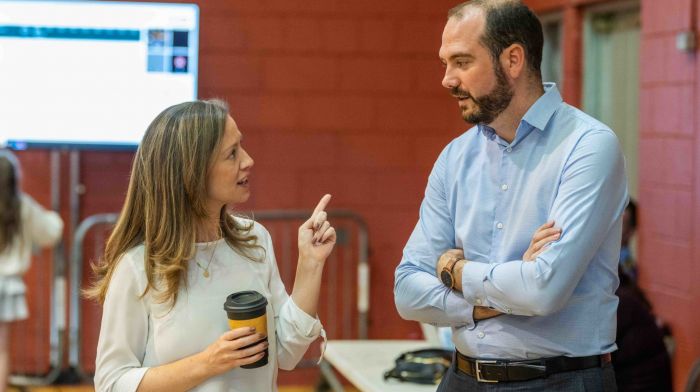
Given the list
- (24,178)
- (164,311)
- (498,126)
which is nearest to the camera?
(164,311)

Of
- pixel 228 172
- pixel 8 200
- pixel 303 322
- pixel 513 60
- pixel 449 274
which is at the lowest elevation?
pixel 303 322

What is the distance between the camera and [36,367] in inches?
239

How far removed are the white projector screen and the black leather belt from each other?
12.2 ft

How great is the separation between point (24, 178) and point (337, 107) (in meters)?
1.80

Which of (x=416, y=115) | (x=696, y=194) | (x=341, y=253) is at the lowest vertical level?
(x=341, y=253)

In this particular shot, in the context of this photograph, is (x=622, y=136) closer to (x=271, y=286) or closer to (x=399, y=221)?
(x=399, y=221)

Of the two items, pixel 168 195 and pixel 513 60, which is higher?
pixel 513 60

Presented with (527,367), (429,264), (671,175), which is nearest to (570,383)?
(527,367)

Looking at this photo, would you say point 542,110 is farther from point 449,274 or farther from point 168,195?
point 168,195

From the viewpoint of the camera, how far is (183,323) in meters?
2.24

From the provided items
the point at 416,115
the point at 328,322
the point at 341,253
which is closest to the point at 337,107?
the point at 416,115

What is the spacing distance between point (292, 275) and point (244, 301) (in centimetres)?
409

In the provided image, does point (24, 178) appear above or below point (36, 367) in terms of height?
above

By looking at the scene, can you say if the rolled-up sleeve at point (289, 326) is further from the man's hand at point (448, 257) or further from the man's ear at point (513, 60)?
the man's ear at point (513, 60)
